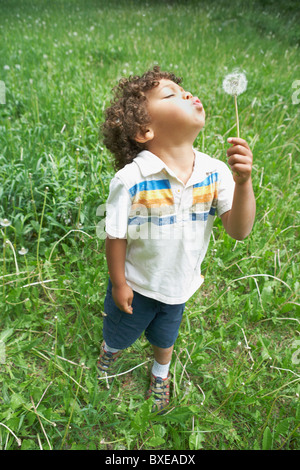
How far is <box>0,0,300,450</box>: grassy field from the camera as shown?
4.69 ft

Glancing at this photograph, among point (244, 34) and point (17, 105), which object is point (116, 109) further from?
point (244, 34)

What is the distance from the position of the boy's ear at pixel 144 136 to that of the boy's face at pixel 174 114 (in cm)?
1

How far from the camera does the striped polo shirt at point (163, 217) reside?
3.70 feet

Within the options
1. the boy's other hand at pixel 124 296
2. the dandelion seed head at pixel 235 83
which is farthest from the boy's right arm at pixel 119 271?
the dandelion seed head at pixel 235 83

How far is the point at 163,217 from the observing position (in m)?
1.16

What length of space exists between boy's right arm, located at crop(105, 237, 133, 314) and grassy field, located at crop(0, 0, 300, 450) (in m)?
0.24

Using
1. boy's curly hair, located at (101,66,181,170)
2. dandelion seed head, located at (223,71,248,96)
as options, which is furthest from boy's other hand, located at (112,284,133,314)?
dandelion seed head, located at (223,71,248,96)

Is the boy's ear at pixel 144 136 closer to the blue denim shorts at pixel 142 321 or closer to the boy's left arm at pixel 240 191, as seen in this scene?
the boy's left arm at pixel 240 191

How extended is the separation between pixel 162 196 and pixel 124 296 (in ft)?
1.21

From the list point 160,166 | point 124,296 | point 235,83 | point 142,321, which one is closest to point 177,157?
point 160,166

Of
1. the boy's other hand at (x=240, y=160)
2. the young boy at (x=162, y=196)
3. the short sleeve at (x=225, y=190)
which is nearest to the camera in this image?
the boy's other hand at (x=240, y=160)

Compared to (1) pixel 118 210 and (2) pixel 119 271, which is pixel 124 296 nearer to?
(2) pixel 119 271

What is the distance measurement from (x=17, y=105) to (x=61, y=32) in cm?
278
